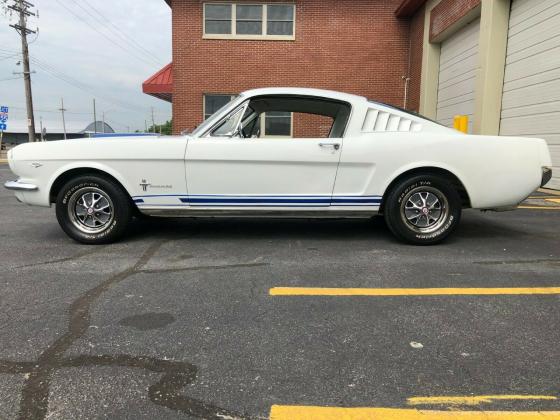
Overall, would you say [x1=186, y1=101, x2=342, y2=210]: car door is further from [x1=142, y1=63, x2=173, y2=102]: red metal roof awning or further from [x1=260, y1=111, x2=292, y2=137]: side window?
[x1=142, y1=63, x2=173, y2=102]: red metal roof awning

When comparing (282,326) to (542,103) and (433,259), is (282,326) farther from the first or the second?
(542,103)

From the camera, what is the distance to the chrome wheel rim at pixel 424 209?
4.92 metres

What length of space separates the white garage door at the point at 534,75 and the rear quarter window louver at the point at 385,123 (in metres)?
4.99

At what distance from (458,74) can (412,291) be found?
→ 1051 centimetres

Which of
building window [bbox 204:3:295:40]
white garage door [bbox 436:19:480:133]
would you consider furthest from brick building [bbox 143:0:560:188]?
white garage door [bbox 436:19:480:133]

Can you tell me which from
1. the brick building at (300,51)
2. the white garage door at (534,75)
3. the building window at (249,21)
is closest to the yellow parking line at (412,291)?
the white garage door at (534,75)

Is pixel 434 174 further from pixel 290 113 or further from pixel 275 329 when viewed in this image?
pixel 275 329

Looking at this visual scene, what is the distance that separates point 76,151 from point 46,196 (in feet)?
1.87

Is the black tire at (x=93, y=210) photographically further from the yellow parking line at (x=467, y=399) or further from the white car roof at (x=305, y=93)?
the yellow parking line at (x=467, y=399)

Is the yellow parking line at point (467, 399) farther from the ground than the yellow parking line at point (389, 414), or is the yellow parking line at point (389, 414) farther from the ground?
the yellow parking line at point (467, 399)

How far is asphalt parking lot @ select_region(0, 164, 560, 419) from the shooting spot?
7.27ft

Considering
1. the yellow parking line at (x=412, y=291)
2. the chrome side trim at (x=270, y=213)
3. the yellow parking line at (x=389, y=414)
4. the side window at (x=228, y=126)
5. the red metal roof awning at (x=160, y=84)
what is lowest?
the yellow parking line at (x=389, y=414)

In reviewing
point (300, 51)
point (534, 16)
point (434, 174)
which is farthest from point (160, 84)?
point (434, 174)

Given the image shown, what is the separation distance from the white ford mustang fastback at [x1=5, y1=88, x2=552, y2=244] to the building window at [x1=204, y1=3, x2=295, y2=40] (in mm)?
11837
